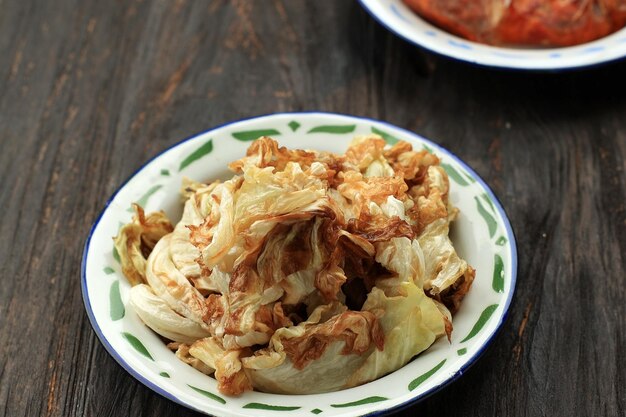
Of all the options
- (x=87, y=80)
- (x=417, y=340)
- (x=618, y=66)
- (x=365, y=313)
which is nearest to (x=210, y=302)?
(x=365, y=313)

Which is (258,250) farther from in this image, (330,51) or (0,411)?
(330,51)

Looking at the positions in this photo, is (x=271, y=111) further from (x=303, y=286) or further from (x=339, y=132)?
(x=303, y=286)

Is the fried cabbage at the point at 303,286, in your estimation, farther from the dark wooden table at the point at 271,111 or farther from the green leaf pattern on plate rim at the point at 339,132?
the dark wooden table at the point at 271,111

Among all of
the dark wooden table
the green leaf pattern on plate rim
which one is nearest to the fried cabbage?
Answer: the green leaf pattern on plate rim

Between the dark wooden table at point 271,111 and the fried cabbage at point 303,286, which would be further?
the dark wooden table at point 271,111

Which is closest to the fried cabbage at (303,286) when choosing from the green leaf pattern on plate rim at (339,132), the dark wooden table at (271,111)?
the green leaf pattern on plate rim at (339,132)
